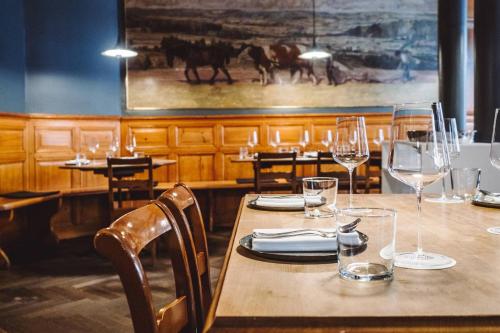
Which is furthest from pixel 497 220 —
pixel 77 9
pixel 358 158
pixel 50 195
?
pixel 77 9

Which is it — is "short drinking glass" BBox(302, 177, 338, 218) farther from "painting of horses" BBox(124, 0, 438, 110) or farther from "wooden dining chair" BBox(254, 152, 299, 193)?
"painting of horses" BBox(124, 0, 438, 110)

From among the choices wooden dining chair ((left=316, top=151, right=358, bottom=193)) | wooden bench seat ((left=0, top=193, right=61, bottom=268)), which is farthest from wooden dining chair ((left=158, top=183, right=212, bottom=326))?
wooden bench seat ((left=0, top=193, right=61, bottom=268))

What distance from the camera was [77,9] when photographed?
652 cm

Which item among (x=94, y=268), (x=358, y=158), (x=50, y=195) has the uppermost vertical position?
(x=358, y=158)

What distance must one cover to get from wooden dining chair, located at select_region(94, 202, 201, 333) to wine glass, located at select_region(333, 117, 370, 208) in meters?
0.61

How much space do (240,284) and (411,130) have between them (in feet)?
1.38

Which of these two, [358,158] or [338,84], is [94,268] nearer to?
[358,158]

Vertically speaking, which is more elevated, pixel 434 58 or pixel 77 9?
pixel 77 9

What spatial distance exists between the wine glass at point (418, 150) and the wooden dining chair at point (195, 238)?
0.54 m

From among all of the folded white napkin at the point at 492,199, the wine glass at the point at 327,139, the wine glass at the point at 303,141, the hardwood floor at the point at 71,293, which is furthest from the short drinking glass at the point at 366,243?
the wine glass at the point at 303,141

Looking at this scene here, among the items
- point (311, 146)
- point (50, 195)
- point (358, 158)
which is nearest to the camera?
point (358, 158)

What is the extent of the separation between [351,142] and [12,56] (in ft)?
17.7

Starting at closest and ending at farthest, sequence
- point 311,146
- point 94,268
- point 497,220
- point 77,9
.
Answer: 1. point 497,220
2. point 94,268
3. point 77,9
4. point 311,146

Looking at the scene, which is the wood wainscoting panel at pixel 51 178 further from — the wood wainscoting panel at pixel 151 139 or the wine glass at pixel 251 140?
the wine glass at pixel 251 140
